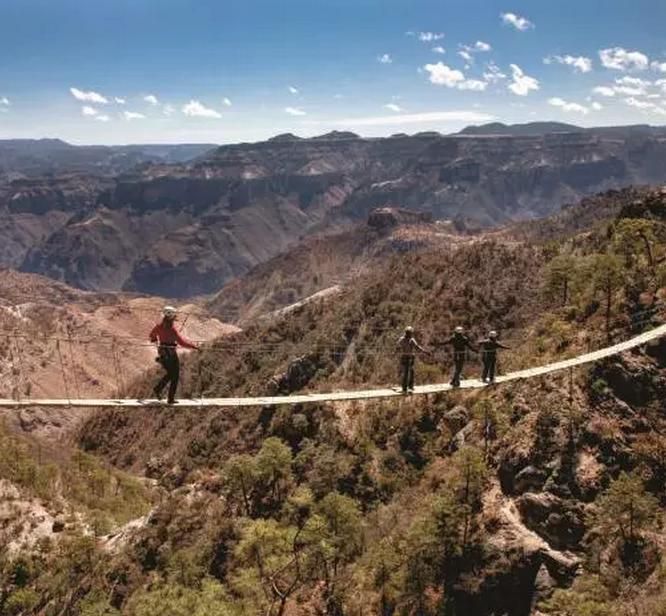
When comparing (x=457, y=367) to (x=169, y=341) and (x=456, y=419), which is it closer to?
(x=169, y=341)

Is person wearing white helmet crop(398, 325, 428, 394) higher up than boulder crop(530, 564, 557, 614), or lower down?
higher up

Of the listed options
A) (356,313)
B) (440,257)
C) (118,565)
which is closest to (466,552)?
(118,565)

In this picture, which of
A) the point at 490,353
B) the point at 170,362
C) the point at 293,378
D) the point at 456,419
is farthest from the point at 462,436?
the point at 293,378

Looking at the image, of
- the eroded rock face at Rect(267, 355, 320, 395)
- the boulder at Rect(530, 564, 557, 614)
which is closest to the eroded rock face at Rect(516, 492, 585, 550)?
the boulder at Rect(530, 564, 557, 614)

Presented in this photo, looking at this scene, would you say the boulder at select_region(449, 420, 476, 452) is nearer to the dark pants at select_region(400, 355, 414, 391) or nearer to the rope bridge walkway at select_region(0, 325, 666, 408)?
the rope bridge walkway at select_region(0, 325, 666, 408)

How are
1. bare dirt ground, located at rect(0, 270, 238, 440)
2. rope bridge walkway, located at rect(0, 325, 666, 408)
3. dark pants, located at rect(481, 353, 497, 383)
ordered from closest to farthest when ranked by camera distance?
1. rope bridge walkway, located at rect(0, 325, 666, 408)
2. dark pants, located at rect(481, 353, 497, 383)
3. bare dirt ground, located at rect(0, 270, 238, 440)

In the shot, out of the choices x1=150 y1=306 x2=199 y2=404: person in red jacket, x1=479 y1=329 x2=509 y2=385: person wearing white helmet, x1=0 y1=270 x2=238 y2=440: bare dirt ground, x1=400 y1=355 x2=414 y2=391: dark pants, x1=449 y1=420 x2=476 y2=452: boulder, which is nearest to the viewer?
x1=150 y1=306 x2=199 y2=404: person in red jacket

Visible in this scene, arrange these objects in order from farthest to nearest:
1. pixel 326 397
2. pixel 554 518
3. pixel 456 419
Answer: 1. pixel 456 419
2. pixel 554 518
3. pixel 326 397

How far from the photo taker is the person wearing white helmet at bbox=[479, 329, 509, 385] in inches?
941

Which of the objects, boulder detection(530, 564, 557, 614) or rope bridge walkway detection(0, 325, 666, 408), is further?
boulder detection(530, 564, 557, 614)

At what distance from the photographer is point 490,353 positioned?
80.3ft

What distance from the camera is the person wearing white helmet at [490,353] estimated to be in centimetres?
2389

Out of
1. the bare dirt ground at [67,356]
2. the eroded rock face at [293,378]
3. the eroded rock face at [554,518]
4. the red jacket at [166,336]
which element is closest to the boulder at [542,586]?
the eroded rock face at [554,518]

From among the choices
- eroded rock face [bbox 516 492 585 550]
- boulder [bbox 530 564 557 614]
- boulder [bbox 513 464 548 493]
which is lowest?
boulder [bbox 530 564 557 614]
